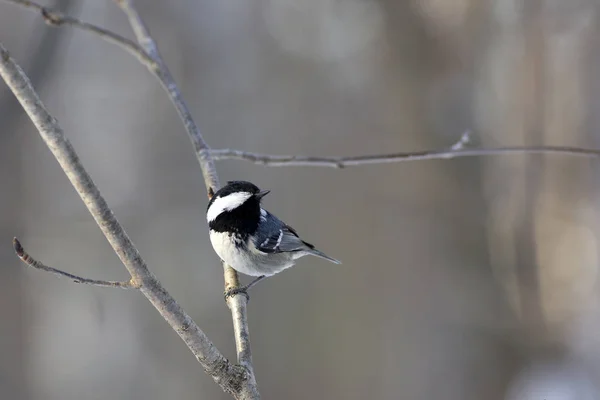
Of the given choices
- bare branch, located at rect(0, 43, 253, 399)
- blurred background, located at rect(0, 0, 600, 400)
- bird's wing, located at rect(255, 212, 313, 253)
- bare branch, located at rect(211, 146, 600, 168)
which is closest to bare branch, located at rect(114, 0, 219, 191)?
bare branch, located at rect(211, 146, 600, 168)

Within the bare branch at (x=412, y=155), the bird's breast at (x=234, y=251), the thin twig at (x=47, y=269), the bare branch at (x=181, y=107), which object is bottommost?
the thin twig at (x=47, y=269)

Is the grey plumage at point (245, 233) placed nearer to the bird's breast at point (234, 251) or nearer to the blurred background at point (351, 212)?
the bird's breast at point (234, 251)

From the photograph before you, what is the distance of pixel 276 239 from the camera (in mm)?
1903

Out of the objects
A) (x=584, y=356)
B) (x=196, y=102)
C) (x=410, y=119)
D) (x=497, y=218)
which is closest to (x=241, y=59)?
(x=196, y=102)

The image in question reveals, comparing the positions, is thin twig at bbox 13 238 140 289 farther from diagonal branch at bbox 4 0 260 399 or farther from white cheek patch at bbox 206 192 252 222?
white cheek patch at bbox 206 192 252 222

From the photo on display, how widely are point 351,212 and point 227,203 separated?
6.98 feet

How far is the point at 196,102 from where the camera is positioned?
409 cm

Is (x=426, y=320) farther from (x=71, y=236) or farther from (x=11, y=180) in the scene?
(x=11, y=180)

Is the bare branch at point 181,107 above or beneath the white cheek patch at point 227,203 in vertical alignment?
above

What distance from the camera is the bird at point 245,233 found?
170cm

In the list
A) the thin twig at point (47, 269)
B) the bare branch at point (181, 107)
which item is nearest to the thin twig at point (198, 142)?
the bare branch at point (181, 107)

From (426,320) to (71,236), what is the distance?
2600mm

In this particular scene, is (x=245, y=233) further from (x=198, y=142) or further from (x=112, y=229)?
(x=112, y=229)

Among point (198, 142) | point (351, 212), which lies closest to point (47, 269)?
point (198, 142)
